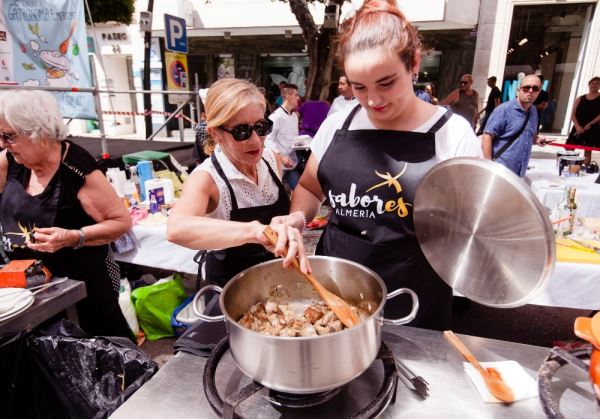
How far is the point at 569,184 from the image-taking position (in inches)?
147

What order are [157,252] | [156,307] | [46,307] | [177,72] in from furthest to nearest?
[177,72] < [156,307] < [157,252] < [46,307]

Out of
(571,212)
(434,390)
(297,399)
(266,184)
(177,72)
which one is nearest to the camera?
(297,399)

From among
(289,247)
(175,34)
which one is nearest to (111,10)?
(175,34)

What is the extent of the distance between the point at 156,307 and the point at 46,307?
60.5 inches

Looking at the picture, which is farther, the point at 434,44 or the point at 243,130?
the point at 434,44

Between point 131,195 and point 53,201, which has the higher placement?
point 53,201

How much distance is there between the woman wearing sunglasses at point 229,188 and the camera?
1254mm

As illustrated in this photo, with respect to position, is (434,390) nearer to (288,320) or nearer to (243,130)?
(288,320)

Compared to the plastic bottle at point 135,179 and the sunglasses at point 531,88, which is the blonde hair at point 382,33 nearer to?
the plastic bottle at point 135,179

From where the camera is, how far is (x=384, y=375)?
36.1 inches

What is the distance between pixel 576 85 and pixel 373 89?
483 inches

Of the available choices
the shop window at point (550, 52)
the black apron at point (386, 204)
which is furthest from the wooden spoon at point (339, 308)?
the shop window at point (550, 52)

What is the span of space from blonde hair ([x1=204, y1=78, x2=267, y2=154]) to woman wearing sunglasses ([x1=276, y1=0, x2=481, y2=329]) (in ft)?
1.16

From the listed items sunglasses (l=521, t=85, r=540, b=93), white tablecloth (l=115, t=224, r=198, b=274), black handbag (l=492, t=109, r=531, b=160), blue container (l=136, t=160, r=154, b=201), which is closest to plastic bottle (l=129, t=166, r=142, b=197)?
blue container (l=136, t=160, r=154, b=201)
